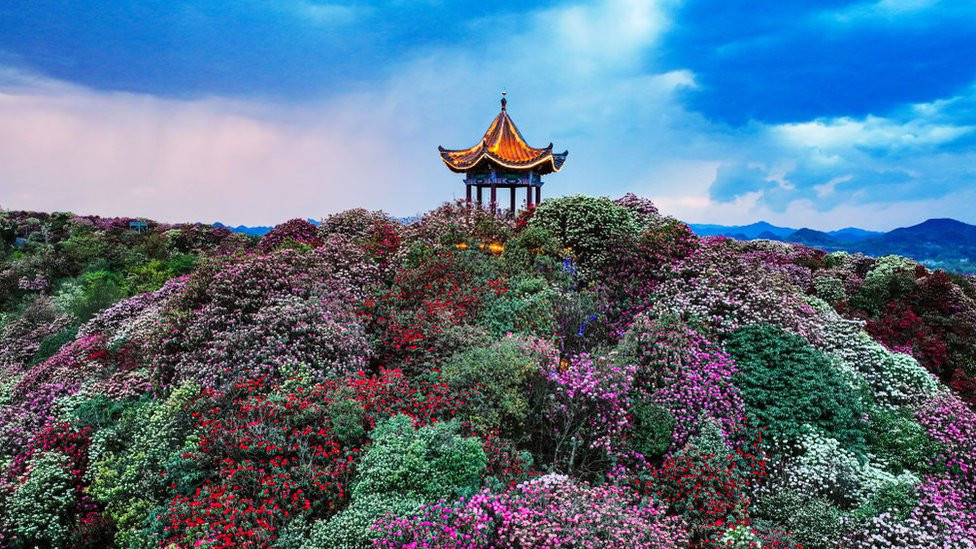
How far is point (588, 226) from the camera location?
50.5ft

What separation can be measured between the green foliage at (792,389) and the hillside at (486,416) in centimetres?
5

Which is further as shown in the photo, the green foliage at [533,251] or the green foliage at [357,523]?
the green foliage at [533,251]

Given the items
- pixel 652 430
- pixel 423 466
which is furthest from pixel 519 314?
pixel 423 466

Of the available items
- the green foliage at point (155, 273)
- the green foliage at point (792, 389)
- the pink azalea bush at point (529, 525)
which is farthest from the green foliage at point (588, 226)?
the green foliage at point (155, 273)

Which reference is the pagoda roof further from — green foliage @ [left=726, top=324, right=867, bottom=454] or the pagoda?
green foliage @ [left=726, top=324, right=867, bottom=454]

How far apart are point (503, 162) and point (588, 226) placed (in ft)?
27.8

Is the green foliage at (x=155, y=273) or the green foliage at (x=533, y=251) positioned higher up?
the green foliage at (x=533, y=251)

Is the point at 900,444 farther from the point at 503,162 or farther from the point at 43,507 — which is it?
the point at 503,162

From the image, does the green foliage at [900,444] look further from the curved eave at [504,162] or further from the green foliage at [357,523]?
the curved eave at [504,162]

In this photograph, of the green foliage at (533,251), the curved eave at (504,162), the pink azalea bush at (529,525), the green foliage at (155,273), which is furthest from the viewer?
the curved eave at (504,162)

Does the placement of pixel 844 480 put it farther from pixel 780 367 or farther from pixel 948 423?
pixel 948 423

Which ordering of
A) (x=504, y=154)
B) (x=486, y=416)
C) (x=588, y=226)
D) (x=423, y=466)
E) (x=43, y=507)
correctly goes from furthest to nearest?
(x=504, y=154)
(x=588, y=226)
(x=486, y=416)
(x=43, y=507)
(x=423, y=466)

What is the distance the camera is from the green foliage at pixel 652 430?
839 centimetres

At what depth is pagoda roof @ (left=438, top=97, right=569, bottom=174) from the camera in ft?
74.4
